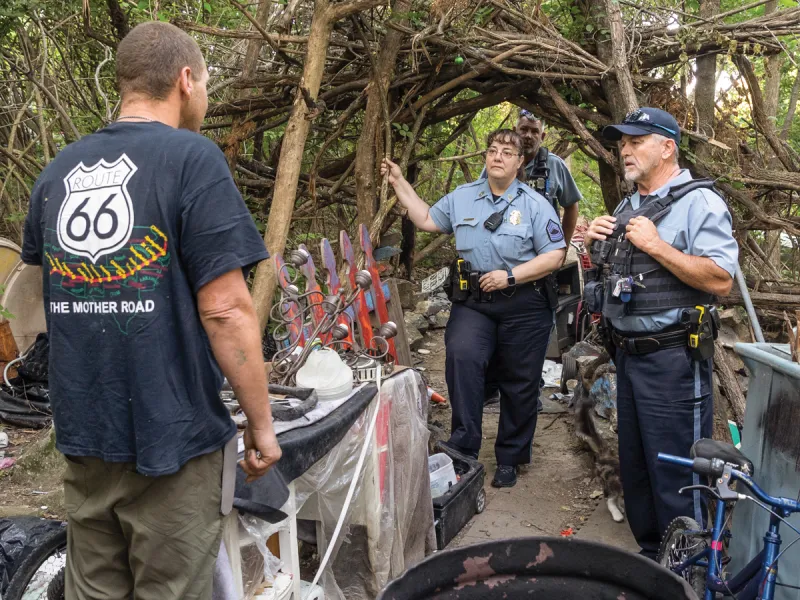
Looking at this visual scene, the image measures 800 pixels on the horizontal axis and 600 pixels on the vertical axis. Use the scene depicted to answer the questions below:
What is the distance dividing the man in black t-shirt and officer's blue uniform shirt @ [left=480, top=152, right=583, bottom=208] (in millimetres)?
3864

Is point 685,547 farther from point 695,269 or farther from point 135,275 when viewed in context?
point 135,275

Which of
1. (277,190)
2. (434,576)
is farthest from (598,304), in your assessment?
(434,576)

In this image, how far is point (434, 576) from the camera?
6.26ft

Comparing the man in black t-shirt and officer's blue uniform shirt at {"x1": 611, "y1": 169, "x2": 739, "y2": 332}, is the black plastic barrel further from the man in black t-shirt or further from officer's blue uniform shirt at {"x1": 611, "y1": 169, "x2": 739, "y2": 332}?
officer's blue uniform shirt at {"x1": 611, "y1": 169, "x2": 739, "y2": 332}

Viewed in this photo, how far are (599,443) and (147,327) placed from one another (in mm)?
3891

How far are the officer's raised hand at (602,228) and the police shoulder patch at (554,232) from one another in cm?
99

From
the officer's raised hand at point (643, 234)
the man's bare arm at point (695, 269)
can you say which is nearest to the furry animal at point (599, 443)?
the man's bare arm at point (695, 269)

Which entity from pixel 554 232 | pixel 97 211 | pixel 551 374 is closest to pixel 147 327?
pixel 97 211

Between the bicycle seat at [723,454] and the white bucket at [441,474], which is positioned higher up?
the bicycle seat at [723,454]

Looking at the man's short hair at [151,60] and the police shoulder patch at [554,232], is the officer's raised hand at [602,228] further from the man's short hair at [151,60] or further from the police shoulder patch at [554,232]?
the man's short hair at [151,60]

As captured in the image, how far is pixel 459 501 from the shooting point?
427 cm

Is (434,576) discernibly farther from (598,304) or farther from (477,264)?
(477,264)

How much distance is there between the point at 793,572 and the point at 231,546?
1.89 meters

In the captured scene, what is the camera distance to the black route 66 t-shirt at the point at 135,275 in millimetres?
1864
